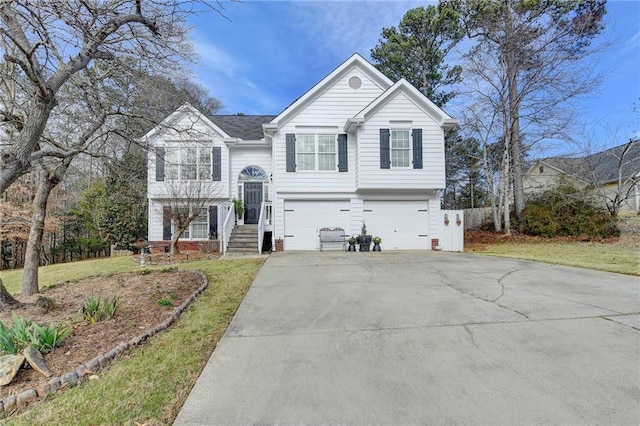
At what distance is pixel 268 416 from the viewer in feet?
7.91

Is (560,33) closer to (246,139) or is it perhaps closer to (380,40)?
(380,40)

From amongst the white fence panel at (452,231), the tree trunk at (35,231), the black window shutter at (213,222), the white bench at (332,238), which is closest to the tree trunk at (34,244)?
the tree trunk at (35,231)

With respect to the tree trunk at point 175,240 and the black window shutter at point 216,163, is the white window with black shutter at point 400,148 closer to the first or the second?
the black window shutter at point 216,163

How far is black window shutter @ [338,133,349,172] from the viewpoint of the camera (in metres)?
13.3

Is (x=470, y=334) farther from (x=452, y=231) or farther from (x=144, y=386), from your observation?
(x=452, y=231)

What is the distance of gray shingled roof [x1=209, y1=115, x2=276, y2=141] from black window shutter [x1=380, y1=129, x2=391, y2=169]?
616 centimetres

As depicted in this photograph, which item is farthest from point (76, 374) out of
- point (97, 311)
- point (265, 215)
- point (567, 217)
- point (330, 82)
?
point (567, 217)

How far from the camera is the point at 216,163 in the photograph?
1460cm

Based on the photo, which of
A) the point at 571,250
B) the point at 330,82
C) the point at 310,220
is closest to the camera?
the point at 571,250

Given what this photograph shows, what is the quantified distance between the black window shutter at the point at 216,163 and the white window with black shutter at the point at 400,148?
7.51 meters

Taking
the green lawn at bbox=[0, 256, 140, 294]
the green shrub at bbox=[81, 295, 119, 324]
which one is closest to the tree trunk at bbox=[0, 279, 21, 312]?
the green shrub at bbox=[81, 295, 119, 324]

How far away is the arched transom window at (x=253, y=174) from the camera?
49.5 ft

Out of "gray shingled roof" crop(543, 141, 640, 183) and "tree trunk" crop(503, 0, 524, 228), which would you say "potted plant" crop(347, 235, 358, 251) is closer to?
"tree trunk" crop(503, 0, 524, 228)

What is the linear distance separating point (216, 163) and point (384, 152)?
779cm
